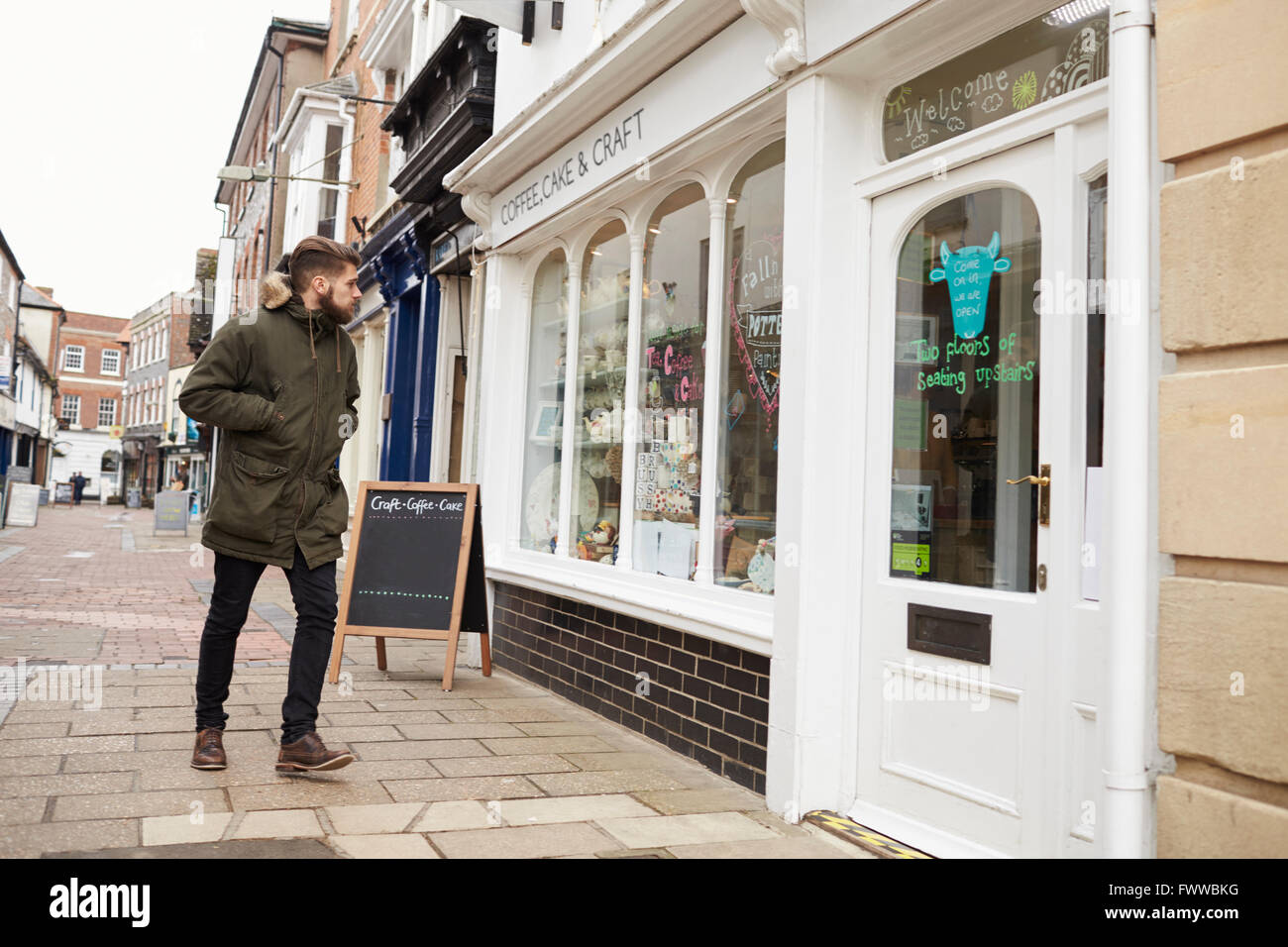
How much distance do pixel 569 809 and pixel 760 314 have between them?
230 cm

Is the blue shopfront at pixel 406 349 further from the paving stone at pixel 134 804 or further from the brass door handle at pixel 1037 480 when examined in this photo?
the brass door handle at pixel 1037 480

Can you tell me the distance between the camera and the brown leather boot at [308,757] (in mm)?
4004

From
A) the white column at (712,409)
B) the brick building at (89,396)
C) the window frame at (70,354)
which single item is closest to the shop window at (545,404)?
the white column at (712,409)

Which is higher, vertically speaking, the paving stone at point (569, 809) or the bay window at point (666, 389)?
the bay window at point (666, 389)

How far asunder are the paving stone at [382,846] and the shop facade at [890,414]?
1.34 meters

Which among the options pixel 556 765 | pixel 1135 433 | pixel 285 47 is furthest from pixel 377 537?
pixel 285 47

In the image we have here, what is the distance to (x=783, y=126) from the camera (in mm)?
4605

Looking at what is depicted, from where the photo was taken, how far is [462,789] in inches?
160

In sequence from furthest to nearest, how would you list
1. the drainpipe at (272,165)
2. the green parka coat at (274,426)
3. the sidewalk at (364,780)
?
the drainpipe at (272,165) → the green parka coat at (274,426) → the sidewalk at (364,780)

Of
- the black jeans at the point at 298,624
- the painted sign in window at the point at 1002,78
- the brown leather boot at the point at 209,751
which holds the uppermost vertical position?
the painted sign in window at the point at 1002,78

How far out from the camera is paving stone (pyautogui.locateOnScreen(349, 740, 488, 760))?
179 inches

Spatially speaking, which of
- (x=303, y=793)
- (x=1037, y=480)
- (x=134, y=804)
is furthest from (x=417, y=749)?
(x=1037, y=480)

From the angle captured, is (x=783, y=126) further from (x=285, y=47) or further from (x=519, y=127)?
(x=285, y=47)

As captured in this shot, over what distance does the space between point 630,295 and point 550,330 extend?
4.07 ft
